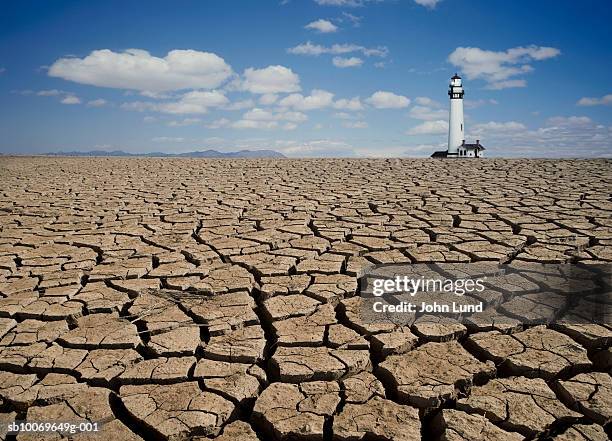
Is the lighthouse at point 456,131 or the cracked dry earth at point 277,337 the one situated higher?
the lighthouse at point 456,131

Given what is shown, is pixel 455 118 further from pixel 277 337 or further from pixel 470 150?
pixel 277 337

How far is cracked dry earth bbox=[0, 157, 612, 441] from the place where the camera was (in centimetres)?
137

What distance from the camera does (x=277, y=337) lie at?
1851mm

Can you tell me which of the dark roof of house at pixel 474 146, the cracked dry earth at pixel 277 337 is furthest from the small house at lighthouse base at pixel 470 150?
the cracked dry earth at pixel 277 337

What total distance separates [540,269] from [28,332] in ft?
8.34

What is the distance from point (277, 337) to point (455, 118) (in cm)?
2998

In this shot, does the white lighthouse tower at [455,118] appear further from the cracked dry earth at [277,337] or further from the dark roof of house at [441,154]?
the cracked dry earth at [277,337]

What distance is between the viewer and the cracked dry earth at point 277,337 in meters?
1.37

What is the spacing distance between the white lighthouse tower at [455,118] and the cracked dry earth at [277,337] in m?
25.9

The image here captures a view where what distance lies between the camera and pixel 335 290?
2295 mm

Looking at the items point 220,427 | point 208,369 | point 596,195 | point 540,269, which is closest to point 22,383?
point 208,369

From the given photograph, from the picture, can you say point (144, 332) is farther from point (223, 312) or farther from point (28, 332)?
point (28, 332)

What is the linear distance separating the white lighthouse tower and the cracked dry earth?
25865 millimetres

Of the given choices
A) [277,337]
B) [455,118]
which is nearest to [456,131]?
[455,118]
